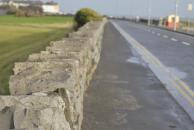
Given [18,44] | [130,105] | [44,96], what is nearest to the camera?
[44,96]

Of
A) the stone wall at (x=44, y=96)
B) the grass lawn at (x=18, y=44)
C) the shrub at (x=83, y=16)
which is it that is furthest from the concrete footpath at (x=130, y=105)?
the shrub at (x=83, y=16)

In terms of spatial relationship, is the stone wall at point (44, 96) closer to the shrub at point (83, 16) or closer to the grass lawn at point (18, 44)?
the grass lawn at point (18, 44)

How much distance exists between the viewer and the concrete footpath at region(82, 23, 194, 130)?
323 inches

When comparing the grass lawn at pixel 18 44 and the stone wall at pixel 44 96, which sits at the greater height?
the stone wall at pixel 44 96

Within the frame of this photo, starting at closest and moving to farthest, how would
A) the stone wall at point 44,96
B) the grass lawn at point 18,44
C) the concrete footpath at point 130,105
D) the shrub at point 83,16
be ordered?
the stone wall at point 44,96
the concrete footpath at point 130,105
the grass lawn at point 18,44
the shrub at point 83,16

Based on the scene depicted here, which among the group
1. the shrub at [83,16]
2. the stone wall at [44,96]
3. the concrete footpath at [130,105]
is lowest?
the shrub at [83,16]

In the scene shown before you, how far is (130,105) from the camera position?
9.74 metres

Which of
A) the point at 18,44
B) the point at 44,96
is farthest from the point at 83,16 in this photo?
the point at 44,96

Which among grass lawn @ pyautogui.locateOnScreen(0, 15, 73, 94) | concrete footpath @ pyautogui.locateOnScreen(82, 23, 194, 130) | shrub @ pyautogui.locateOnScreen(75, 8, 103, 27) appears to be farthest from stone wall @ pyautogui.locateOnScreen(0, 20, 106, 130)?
shrub @ pyautogui.locateOnScreen(75, 8, 103, 27)

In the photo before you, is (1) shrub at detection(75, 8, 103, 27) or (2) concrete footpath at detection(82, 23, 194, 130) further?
(1) shrub at detection(75, 8, 103, 27)

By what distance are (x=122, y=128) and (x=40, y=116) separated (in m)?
3.37

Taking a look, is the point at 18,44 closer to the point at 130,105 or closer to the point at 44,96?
the point at 130,105

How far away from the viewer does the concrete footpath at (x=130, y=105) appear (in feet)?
26.9

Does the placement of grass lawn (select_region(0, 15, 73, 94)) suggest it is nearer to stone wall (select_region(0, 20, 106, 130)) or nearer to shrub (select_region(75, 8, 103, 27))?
shrub (select_region(75, 8, 103, 27))
